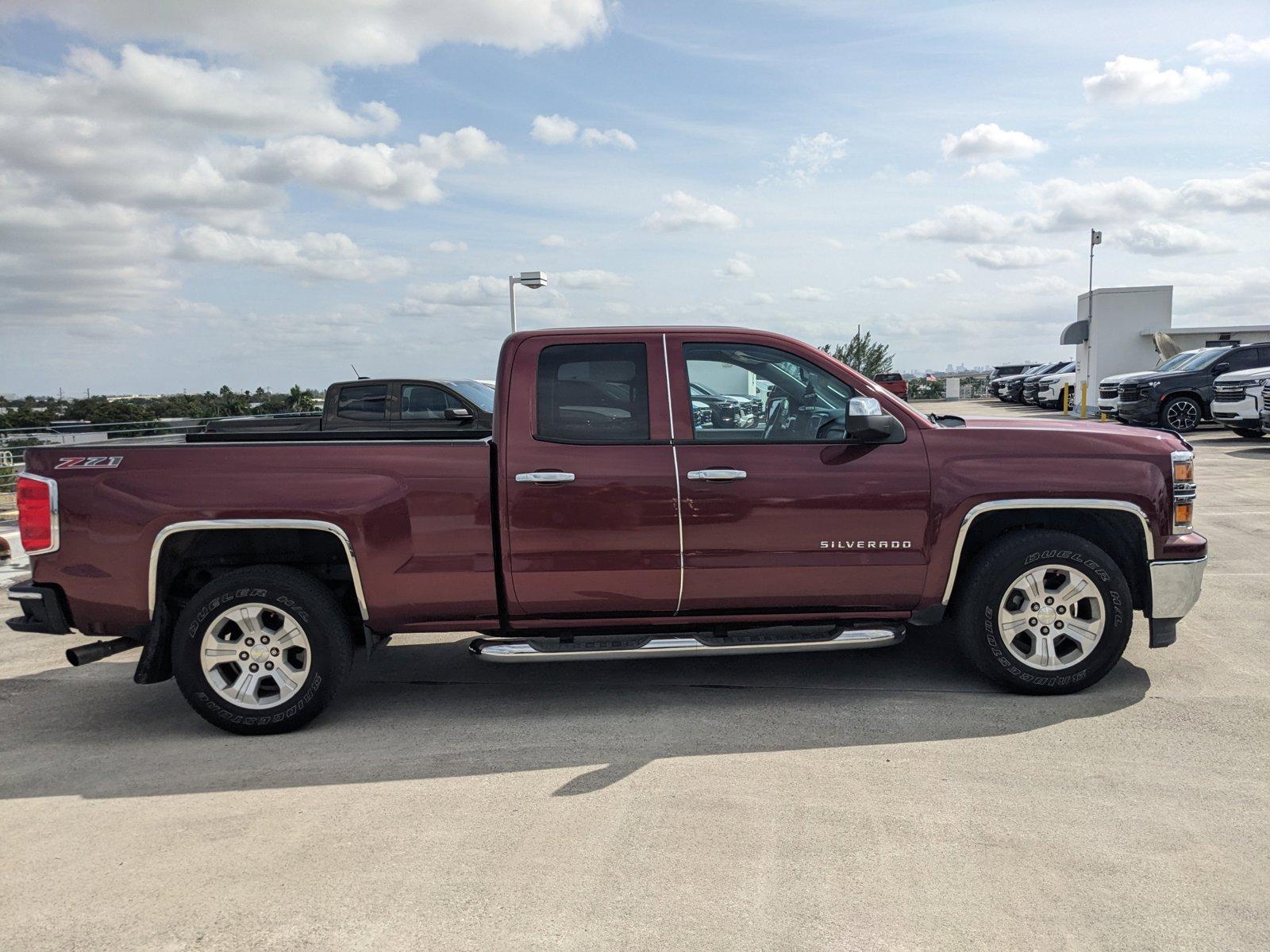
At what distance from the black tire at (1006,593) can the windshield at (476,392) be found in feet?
22.5

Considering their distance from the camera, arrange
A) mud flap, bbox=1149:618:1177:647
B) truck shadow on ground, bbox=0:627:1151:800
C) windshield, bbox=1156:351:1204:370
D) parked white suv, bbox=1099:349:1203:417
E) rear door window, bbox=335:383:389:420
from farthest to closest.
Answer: parked white suv, bbox=1099:349:1203:417 → windshield, bbox=1156:351:1204:370 → rear door window, bbox=335:383:389:420 → mud flap, bbox=1149:618:1177:647 → truck shadow on ground, bbox=0:627:1151:800

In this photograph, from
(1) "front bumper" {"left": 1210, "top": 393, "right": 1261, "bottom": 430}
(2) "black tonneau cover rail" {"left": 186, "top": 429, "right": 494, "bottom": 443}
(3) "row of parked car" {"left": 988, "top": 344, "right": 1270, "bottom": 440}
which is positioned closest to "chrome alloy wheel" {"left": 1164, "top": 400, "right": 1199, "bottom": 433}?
(3) "row of parked car" {"left": 988, "top": 344, "right": 1270, "bottom": 440}

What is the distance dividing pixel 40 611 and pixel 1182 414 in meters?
21.5

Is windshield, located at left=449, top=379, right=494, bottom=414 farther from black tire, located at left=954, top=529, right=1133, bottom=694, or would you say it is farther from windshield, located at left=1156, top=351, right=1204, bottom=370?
windshield, located at left=1156, top=351, right=1204, bottom=370

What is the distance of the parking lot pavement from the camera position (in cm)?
306

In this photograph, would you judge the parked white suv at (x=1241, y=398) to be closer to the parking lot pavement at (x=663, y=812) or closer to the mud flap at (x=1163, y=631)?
the parking lot pavement at (x=663, y=812)

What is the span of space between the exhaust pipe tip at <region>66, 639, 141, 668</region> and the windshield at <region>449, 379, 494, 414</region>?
615 centimetres

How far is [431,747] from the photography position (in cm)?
461

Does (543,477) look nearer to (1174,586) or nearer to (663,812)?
(663,812)

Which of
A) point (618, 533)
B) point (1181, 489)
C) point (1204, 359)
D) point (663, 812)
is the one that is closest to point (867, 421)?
point (618, 533)

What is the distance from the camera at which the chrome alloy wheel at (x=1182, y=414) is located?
2066 cm

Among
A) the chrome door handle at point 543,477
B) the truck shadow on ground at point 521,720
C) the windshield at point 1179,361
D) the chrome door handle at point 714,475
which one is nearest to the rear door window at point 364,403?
the truck shadow on ground at point 521,720

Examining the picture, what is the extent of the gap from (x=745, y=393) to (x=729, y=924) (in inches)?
106

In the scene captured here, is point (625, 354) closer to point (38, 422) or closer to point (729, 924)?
point (729, 924)
